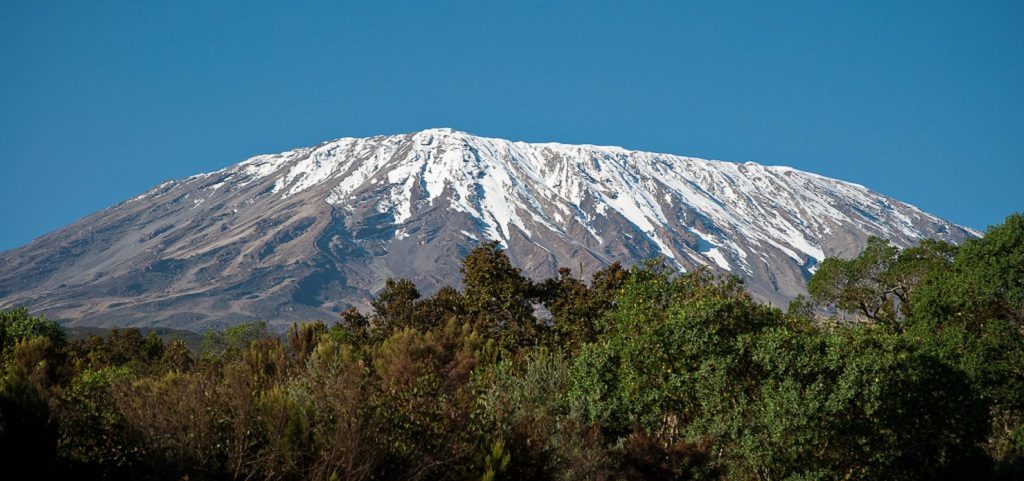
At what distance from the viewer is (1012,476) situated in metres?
23.5

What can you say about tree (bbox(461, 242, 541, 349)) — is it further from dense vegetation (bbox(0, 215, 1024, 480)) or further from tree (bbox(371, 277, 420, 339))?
tree (bbox(371, 277, 420, 339))

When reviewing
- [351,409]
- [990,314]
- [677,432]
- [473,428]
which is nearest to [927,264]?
[990,314]

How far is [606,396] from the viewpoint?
65.7 ft

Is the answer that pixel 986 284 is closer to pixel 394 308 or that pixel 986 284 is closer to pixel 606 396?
pixel 606 396

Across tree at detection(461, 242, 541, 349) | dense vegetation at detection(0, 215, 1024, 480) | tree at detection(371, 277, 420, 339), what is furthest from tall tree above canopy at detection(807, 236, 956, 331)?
tree at detection(371, 277, 420, 339)

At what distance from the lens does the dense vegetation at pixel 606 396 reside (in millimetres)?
10906

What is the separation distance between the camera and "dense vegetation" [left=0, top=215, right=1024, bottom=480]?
10906 millimetres

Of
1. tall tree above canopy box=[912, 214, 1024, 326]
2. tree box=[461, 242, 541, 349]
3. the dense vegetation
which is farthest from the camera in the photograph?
tree box=[461, 242, 541, 349]

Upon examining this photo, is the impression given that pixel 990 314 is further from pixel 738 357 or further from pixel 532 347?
pixel 532 347

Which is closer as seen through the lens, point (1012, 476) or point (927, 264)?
point (1012, 476)

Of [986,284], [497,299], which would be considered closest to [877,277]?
[986,284]

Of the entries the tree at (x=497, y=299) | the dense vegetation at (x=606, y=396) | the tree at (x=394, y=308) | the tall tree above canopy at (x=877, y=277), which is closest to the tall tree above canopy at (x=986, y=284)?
the dense vegetation at (x=606, y=396)

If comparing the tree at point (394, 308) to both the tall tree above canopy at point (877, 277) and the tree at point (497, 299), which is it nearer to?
the tree at point (497, 299)

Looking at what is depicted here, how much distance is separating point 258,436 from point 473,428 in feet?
9.43
